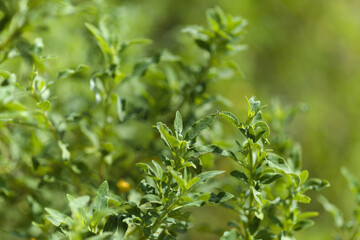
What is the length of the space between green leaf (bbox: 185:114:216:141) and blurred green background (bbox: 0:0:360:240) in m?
1.33

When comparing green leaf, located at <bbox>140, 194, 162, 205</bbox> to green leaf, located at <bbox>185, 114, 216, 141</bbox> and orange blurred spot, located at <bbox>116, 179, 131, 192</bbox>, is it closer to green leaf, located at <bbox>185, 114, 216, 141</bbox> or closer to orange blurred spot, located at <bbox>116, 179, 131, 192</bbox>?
green leaf, located at <bbox>185, 114, 216, 141</bbox>

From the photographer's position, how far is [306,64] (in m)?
2.62

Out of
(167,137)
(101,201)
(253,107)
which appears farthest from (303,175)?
(101,201)

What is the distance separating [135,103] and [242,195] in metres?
0.49

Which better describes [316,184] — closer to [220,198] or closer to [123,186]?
[220,198]

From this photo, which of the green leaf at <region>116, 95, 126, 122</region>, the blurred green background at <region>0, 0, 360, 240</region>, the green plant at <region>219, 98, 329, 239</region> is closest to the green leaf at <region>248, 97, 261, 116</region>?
the green plant at <region>219, 98, 329, 239</region>

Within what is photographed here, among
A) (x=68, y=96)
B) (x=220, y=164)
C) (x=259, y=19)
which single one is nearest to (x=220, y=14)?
(x=68, y=96)

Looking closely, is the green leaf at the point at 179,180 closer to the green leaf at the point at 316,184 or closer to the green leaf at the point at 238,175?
the green leaf at the point at 238,175

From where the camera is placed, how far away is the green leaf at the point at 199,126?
2.35 ft

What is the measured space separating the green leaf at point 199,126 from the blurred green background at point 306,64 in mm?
1327

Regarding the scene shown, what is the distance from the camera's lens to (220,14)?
100cm

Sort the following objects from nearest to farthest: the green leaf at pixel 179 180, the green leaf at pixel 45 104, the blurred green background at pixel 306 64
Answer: the green leaf at pixel 179 180, the green leaf at pixel 45 104, the blurred green background at pixel 306 64

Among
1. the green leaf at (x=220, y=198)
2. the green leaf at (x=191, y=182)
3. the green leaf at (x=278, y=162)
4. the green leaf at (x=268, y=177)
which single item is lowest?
the green leaf at (x=220, y=198)

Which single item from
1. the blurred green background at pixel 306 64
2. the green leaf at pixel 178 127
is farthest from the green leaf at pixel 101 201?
the blurred green background at pixel 306 64
